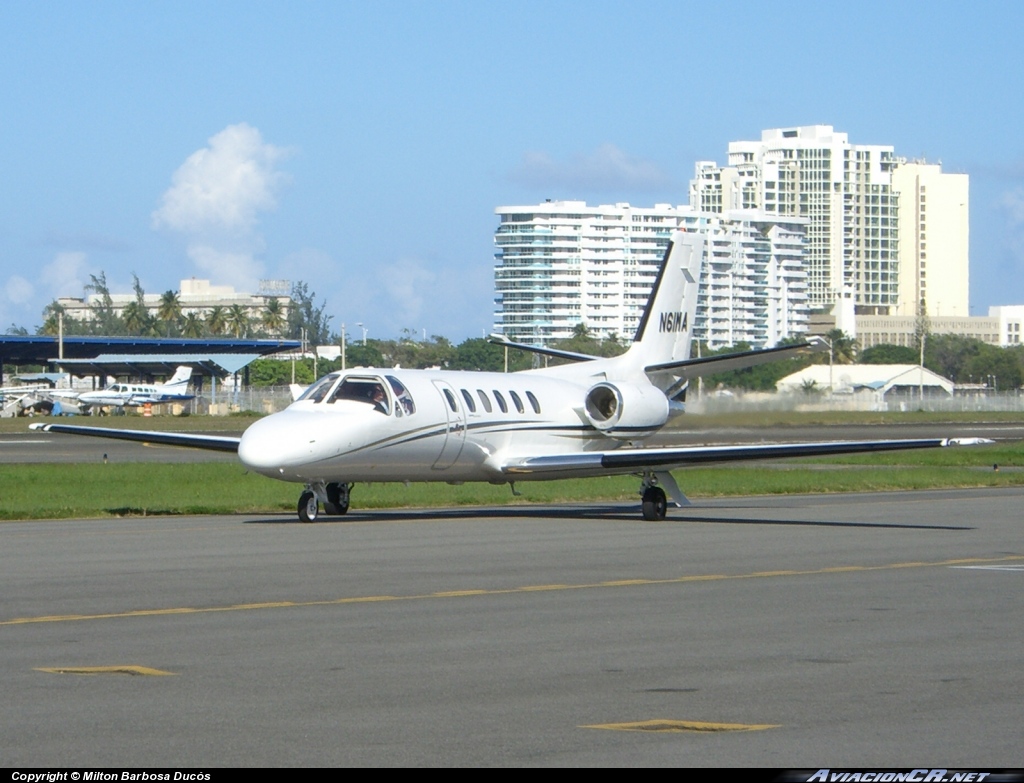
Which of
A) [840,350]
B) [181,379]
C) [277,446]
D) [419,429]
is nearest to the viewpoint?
[277,446]

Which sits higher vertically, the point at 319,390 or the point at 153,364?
the point at 153,364

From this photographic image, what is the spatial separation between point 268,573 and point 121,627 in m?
4.08

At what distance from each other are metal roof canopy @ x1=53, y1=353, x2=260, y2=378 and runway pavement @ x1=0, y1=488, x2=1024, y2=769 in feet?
253

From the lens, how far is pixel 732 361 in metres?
26.2

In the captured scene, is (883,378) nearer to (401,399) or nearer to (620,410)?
(620,410)

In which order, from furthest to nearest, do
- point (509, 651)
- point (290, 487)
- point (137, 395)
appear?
1. point (137, 395)
2. point (290, 487)
3. point (509, 651)

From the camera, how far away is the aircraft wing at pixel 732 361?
24.3 m

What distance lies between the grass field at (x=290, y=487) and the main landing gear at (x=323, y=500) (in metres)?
1.80

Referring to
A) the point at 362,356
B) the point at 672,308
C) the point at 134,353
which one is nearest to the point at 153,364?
the point at 134,353

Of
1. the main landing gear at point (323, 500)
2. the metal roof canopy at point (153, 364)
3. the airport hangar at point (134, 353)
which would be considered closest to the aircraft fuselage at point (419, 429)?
the main landing gear at point (323, 500)

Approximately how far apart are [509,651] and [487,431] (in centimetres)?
1490

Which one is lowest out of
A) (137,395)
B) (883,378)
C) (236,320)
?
(137,395)

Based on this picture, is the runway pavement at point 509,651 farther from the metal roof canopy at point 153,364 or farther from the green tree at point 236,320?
the green tree at point 236,320

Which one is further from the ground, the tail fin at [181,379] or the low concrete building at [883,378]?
the low concrete building at [883,378]
